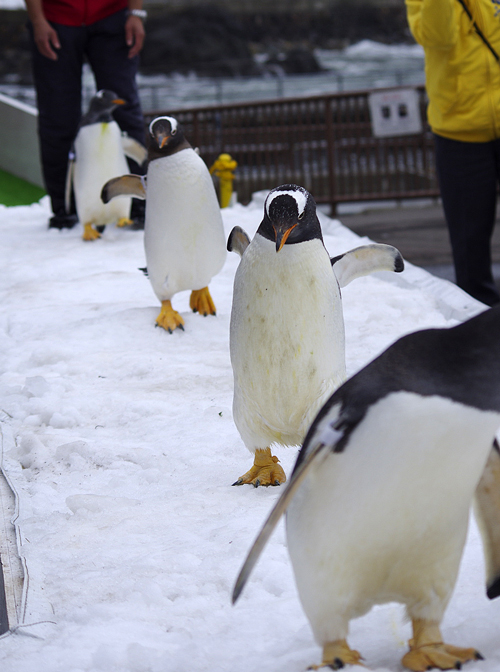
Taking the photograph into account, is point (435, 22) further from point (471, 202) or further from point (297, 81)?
point (297, 81)

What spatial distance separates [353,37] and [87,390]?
37.4 m

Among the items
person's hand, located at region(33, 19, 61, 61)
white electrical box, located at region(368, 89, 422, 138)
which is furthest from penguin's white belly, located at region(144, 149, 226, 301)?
white electrical box, located at region(368, 89, 422, 138)

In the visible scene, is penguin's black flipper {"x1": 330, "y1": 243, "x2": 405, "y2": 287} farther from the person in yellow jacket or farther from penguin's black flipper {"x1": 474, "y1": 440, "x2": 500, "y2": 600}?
the person in yellow jacket

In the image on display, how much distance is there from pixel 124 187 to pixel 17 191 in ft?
12.6

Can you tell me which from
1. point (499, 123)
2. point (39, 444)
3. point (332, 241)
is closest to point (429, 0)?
point (499, 123)

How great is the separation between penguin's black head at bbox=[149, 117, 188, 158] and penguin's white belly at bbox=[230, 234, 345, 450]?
3.44ft

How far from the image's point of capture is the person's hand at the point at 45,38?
446 centimetres

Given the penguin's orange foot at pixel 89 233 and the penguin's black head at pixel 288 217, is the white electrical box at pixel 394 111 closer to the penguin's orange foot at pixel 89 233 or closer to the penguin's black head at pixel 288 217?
the penguin's orange foot at pixel 89 233

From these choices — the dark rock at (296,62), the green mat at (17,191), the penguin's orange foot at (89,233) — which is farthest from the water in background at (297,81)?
the penguin's orange foot at (89,233)

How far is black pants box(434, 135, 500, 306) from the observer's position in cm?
311

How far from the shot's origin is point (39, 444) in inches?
80.0

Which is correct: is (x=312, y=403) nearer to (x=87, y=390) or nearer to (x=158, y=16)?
(x=87, y=390)

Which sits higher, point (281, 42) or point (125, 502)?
point (125, 502)

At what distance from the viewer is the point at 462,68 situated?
3006 millimetres
